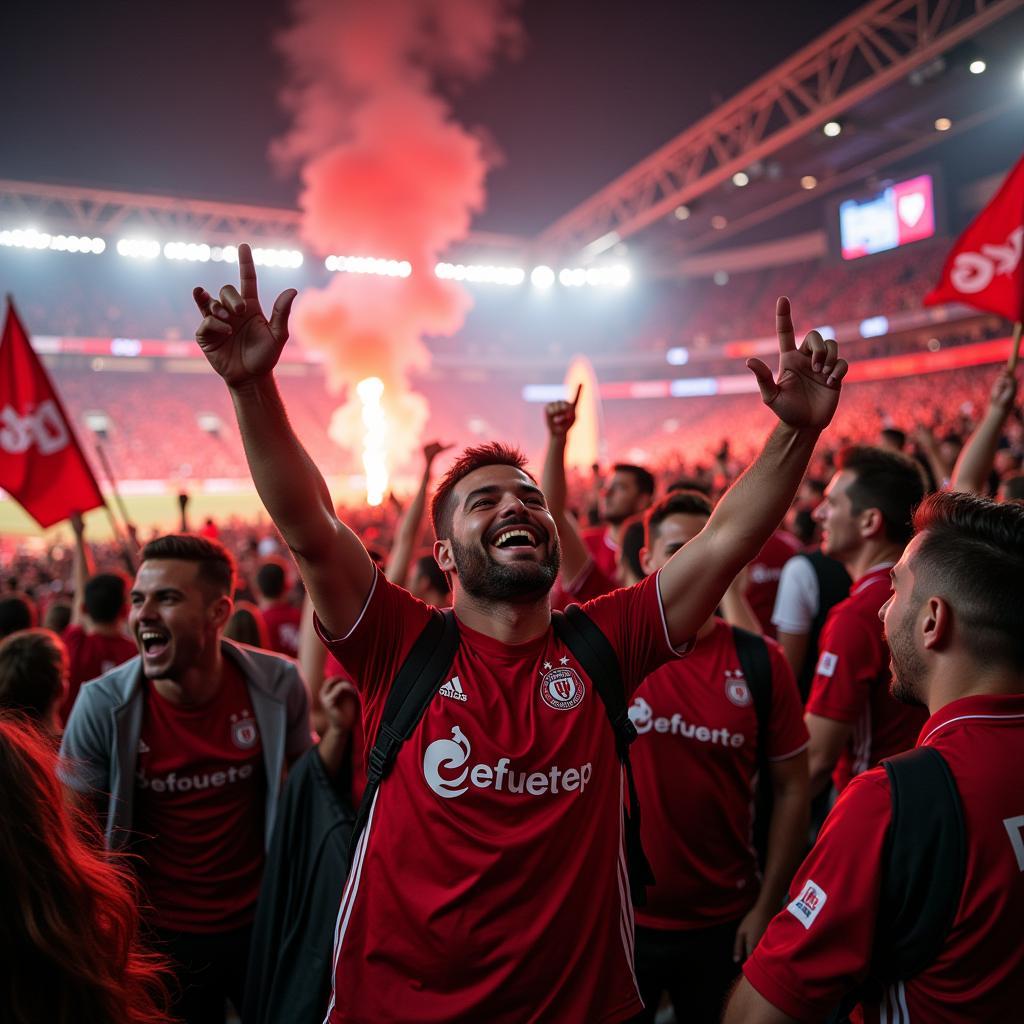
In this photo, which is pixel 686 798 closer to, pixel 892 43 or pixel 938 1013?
pixel 938 1013

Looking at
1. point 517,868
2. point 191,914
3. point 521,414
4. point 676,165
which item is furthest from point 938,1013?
point 521,414

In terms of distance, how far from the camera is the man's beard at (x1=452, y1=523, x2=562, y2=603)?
7.22 feet

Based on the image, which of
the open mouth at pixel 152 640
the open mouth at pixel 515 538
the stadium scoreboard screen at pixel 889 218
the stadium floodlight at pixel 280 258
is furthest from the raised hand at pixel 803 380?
the stadium floodlight at pixel 280 258

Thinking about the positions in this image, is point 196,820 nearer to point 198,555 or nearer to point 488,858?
point 198,555

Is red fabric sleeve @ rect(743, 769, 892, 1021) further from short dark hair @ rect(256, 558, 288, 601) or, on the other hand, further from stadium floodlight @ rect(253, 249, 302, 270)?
stadium floodlight @ rect(253, 249, 302, 270)

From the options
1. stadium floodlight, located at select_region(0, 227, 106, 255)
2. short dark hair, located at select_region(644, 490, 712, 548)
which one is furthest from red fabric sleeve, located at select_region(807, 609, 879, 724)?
stadium floodlight, located at select_region(0, 227, 106, 255)

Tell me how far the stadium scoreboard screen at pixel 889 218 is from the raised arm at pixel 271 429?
89.2ft

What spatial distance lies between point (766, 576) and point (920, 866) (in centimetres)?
369

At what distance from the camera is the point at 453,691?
212 centimetres

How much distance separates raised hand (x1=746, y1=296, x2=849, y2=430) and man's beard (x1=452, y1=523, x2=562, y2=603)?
723mm

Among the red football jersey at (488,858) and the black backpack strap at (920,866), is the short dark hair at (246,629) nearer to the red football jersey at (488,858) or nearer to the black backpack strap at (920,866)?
the red football jersey at (488,858)

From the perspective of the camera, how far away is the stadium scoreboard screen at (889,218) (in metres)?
24.9

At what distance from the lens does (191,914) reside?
3.04m

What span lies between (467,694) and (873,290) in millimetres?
39421
